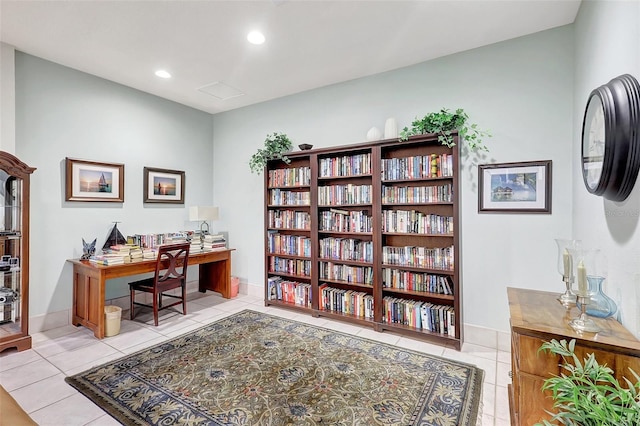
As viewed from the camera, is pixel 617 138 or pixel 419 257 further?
pixel 419 257

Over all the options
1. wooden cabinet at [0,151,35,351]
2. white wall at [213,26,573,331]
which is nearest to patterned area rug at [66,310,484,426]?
white wall at [213,26,573,331]

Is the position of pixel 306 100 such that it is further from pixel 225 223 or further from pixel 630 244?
pixel 630 244

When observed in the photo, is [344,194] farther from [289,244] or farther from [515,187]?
[515,187]

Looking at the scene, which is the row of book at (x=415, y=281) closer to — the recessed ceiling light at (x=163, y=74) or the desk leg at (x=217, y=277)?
the desk leg at (x=217, y=277)

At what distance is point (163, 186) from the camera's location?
14.3ft

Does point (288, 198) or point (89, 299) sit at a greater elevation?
point (288, 198)

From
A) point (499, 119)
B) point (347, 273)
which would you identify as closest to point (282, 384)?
point (347, 273)

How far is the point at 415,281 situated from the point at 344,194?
4.13ft

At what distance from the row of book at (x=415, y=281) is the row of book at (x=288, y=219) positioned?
1212 millimetres

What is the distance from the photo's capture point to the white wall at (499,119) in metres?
2.63

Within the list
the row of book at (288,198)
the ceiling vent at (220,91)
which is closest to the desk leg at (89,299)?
the row of book at (288,198)

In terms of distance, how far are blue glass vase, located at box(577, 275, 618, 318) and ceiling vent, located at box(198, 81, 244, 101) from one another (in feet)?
13.4

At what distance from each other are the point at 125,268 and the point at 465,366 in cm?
350

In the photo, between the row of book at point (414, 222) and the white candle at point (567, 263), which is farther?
the row of book at point (414, 222)
